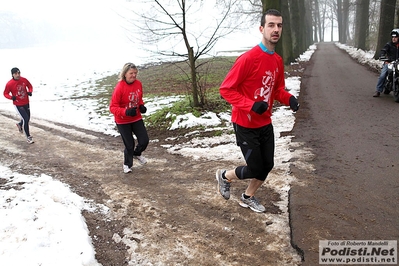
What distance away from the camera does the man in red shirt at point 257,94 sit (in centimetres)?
351

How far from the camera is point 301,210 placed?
4.04 metres

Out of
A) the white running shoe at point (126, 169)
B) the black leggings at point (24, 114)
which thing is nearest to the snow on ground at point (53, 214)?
the white running shoe at point (126, 169)

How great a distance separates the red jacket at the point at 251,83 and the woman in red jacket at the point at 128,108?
2517mm

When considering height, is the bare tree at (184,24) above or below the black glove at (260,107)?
above

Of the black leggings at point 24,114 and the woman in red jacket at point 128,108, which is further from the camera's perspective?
the black leggings at point 24,114

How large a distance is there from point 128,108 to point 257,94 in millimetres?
3078

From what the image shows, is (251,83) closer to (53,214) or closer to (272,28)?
(272,28)

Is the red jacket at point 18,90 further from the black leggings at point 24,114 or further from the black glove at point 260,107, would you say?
the black glove at point 260,107

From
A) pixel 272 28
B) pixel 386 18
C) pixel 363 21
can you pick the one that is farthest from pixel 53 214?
pixel 363 21

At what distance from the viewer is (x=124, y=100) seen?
5.98 metres

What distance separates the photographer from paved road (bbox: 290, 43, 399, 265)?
3584 mm

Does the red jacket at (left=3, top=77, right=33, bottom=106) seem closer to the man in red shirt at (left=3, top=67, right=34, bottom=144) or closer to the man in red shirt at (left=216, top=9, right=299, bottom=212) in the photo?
the man in red shirt at (left=3, top=67, right=34, bottom=144)

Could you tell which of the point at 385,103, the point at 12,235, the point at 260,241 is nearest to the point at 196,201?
the point at 260,241

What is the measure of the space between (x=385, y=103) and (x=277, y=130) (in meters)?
3.91
